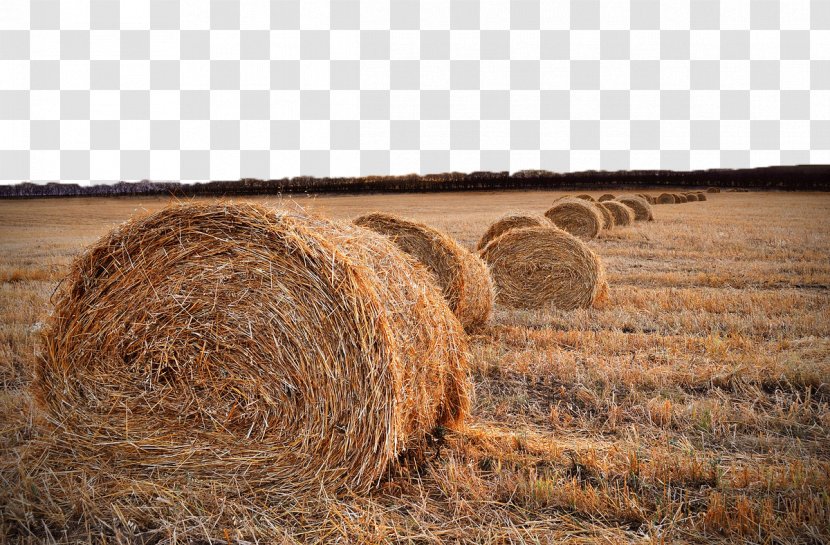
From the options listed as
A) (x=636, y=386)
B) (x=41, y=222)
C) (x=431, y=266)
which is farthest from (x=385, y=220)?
(x=41, y=222)

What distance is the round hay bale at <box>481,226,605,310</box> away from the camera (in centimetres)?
852

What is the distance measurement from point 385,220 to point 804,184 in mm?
67047

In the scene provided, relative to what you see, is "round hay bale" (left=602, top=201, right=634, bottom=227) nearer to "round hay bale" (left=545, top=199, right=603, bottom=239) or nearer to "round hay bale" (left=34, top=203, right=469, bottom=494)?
"round hay bale" (left=545, top=199, right=603, bottom=239)

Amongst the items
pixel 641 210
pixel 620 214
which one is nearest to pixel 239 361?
pixel 620 214

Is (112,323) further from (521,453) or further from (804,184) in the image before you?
(804,184)

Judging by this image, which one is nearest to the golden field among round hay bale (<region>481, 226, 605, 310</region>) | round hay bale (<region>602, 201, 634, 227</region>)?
round hay bale (<region>481, 226, 605, 310</region>)

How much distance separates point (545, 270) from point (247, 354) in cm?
583

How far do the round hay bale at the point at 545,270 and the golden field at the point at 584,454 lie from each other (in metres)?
0.80

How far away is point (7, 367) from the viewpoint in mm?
5578

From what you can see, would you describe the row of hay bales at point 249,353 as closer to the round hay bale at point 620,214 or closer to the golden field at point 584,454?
the golden field at point 584,454

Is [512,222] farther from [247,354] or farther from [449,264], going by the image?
[247,354]

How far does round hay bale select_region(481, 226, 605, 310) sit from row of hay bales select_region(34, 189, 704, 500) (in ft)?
14.9

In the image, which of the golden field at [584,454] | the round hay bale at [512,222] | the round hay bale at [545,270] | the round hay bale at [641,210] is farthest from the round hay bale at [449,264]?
the round hay bale at [641,210]

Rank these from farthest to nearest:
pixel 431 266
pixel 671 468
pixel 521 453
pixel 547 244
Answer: pixel 547 244
pixel 431 266
pixel 521 453
pixel 671 468
